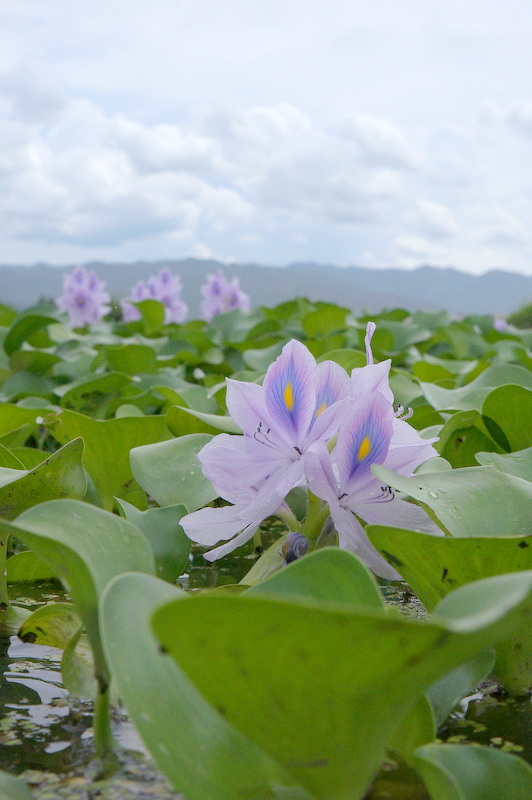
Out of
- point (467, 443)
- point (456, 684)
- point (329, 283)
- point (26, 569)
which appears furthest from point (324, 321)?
point (329, 283)

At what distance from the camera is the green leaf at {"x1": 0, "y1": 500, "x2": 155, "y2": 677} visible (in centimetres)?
64

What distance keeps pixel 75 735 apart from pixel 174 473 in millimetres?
443

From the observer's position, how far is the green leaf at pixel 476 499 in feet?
2.59

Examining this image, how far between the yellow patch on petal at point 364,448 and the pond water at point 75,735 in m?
0.28

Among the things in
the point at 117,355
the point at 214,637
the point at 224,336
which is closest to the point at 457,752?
the point at 214,637

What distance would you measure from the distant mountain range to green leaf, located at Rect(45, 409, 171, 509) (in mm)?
54068

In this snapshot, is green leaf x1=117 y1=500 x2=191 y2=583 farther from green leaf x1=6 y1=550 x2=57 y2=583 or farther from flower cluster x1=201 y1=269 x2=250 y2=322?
flower cluster x1=201 y1=269 x2=250 y2=322

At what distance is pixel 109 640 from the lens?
572 mm

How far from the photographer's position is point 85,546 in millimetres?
688

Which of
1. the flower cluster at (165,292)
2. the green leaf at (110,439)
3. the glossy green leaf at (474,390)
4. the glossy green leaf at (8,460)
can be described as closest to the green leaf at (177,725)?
the glossy green leaf at (8,460)

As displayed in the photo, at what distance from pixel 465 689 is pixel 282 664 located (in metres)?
0.34

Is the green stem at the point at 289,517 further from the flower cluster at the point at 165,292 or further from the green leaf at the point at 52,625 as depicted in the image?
the flower cluster at the point at 165,292

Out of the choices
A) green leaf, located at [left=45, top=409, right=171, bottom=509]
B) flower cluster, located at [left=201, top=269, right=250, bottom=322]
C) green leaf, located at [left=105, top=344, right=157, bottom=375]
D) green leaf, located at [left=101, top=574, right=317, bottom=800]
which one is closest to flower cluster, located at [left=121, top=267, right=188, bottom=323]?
flower cluster, located at [left=201, top=269, right=250, bottom=322]

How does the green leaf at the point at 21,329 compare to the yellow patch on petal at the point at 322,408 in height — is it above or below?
above
